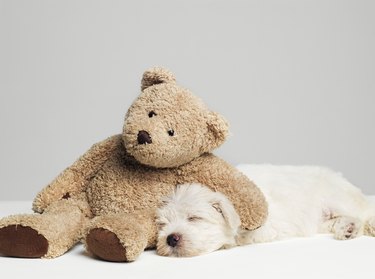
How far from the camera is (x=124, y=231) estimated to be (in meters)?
3.18

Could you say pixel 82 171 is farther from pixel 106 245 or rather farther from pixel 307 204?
pixel 307 204

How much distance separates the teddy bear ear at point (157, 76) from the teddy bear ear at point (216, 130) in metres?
0.31

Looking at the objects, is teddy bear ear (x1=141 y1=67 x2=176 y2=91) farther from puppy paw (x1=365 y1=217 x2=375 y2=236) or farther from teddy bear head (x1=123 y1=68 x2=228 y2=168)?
puppy paw (x1=365 y1=217 x2=375 y2=236)

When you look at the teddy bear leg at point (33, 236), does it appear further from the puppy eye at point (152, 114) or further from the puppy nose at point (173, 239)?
the puppy eye at point (152, 114)

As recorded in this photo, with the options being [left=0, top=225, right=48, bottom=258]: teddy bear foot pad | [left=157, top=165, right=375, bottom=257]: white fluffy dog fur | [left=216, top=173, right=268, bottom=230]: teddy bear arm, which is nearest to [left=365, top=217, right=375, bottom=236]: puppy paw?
[left=157, top=165, right=375, bottom=257]: white fluffy dog fur

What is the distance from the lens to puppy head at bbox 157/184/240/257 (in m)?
3.39

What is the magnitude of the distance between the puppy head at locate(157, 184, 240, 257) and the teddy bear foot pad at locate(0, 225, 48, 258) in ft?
1.82

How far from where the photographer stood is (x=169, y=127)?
138 inches

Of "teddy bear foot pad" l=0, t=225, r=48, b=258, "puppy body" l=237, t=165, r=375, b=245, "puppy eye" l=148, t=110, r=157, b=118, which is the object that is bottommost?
"puppy body" l=237, t=165, r=375, b=245

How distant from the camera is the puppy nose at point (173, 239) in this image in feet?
11.1

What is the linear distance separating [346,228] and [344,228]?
0.01m

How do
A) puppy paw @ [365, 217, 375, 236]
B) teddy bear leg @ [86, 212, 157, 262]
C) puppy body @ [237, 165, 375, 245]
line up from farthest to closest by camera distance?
puppy paw @ [365, 217, 375, 236] < puppy body @ [237, 165, 375, 245] < teddy bear leg @ [86, 212, 157, 262]

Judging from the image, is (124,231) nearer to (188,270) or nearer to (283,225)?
(188,270)

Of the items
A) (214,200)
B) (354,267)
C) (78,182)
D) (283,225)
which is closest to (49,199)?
(78,182)
